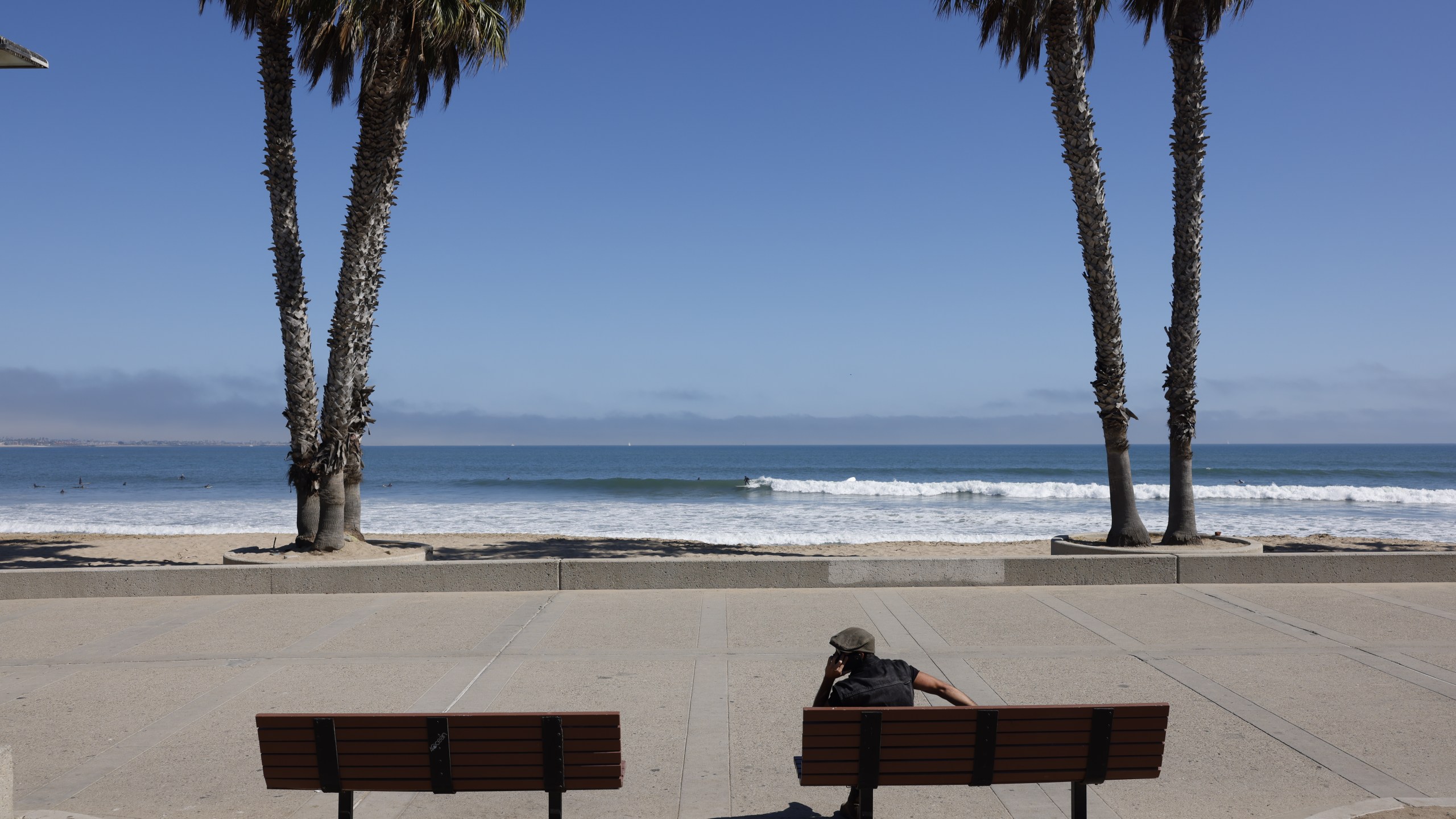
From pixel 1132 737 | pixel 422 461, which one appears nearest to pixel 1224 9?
pixel 1132 737

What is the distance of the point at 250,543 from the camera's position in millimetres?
19344

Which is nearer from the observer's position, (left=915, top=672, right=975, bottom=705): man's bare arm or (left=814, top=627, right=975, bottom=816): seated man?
(left=814, top=627, right=975, bottom=816): seated man

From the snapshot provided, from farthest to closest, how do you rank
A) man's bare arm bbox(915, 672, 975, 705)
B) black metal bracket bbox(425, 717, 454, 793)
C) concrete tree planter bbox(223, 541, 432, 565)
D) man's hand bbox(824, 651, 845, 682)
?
concrete tree planter bbox(223, 541, 432, 565) → man's bare arm bbox(915, 672, 975, 705) → man's hand bbox(824, 651, 845, 682) → black metal bracket bbox(425, 717, 454, 793)

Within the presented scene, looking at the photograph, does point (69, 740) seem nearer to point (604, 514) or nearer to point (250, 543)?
point (250, 543)

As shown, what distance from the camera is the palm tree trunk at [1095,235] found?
1184 cm

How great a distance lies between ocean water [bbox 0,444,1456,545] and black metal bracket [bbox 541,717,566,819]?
1813 cm

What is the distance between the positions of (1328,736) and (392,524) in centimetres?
2677

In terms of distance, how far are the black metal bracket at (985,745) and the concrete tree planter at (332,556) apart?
8.27m

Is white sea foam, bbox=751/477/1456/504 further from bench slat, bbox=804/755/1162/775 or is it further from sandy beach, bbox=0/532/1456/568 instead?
bench slat, bbox=804/755/1162/775

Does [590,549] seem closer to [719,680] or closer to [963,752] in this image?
[719,680]

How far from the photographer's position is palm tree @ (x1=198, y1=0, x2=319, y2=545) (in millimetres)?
11555

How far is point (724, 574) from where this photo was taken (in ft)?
32.9

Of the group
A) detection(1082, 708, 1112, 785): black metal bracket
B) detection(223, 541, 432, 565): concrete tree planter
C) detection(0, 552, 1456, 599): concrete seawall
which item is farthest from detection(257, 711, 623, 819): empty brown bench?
detection(223, 541, 432, 565): concrete tree planter

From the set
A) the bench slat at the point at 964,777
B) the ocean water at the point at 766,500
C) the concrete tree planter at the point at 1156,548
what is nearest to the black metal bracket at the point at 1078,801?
the bench slat at the point at 964,777
